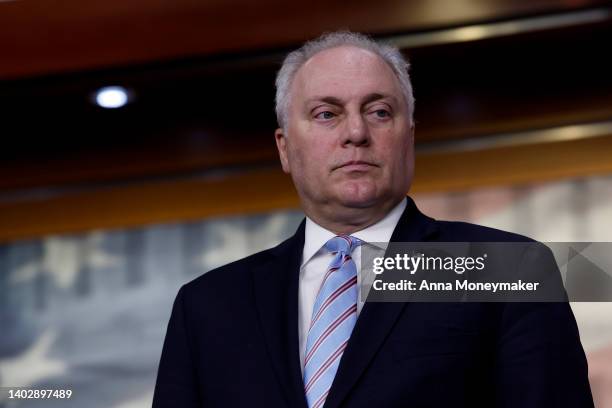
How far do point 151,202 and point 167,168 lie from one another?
0.32 feet

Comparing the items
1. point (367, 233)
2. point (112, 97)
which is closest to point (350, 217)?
point (367, 233)

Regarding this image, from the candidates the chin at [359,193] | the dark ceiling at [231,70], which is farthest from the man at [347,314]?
the dark ceiling at [231,70]

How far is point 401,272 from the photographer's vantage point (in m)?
1.34

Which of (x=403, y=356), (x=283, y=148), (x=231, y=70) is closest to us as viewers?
(x=403, y=356)

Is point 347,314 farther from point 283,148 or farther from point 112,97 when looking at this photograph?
point 112,97

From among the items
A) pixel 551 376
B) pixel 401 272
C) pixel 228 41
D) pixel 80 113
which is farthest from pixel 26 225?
pixel 551 376

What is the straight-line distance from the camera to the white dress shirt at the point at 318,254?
1355 millimetres

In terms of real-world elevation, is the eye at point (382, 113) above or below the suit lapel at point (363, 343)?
above

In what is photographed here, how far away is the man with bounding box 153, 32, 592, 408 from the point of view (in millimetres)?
1227

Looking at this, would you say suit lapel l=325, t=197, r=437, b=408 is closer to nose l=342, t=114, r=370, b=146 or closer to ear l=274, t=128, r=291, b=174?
nose l=342, t=114, r=370, b=146

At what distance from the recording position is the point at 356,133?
54.7 inches

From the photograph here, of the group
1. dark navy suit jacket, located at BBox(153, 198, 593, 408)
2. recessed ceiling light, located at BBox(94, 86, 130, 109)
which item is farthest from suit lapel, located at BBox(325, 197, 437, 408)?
recessed ceiling light, located at BBox(94, 86, 130, 109)

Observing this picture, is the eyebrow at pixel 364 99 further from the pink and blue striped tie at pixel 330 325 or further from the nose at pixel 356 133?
the pink and blue striped tie at pixel 330 325

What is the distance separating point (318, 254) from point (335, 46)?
0.30m
